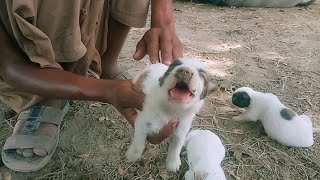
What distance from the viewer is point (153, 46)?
2.06 metres

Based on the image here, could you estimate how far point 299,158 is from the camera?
227 cm

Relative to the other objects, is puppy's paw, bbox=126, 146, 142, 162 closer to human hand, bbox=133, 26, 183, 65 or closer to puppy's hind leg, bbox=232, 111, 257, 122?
human hand, bbox=133, 26, 183, 65

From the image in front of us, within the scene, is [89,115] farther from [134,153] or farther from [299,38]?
[299,38]

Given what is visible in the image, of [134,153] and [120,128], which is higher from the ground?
[134,153]

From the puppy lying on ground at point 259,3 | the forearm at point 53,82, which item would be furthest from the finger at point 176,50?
the puppy lying on ground at point 259,3

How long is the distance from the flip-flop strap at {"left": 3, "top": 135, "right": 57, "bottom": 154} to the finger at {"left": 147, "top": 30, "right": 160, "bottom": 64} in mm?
642

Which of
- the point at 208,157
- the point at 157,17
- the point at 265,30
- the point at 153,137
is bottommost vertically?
the point at 265,30

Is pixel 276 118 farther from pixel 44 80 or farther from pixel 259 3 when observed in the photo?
pixel 259 3

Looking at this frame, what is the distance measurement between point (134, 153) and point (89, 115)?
1.91ft

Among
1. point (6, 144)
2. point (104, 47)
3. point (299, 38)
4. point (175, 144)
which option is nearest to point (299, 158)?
point (175, 144)

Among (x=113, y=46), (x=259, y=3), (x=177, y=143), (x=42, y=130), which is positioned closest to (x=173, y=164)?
(x=177, y=143)

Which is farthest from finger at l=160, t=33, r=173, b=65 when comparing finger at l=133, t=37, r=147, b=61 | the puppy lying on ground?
the puppy lying on ground

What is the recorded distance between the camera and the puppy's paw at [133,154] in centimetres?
198

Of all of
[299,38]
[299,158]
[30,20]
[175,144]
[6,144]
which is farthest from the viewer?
[299,38]
